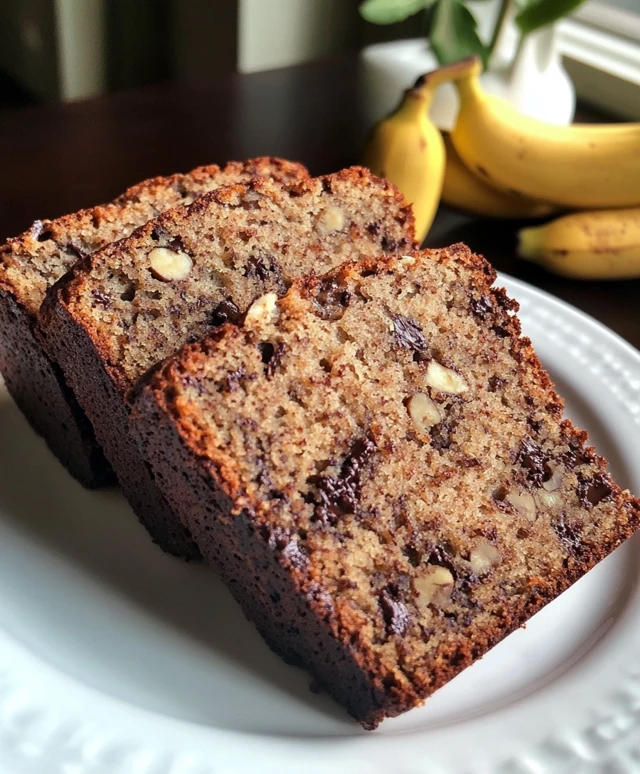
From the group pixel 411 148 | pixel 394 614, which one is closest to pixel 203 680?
pixel 394 614

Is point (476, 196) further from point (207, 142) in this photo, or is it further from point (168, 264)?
point (168, 264)

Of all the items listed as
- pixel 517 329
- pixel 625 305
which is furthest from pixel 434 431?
pixel 625 305

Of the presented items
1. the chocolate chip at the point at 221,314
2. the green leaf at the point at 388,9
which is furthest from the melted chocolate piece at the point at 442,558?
the green leaf at the point at 388,9

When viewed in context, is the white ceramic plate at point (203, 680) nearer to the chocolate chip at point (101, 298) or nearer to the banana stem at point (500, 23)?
the chocolate chip at point (101, 298)

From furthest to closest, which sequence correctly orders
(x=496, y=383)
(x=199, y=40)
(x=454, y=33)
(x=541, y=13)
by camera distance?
(x=199, y=40) → (x=454, y=33) → (x=541, y=13) → (x=496, y=383)

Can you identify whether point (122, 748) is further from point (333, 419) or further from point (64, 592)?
point (333, 419)

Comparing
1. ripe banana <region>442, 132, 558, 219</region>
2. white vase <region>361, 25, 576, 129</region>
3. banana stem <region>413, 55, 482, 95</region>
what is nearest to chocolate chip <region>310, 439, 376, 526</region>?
banana stem <region>413, 55, 482, 95</region>
